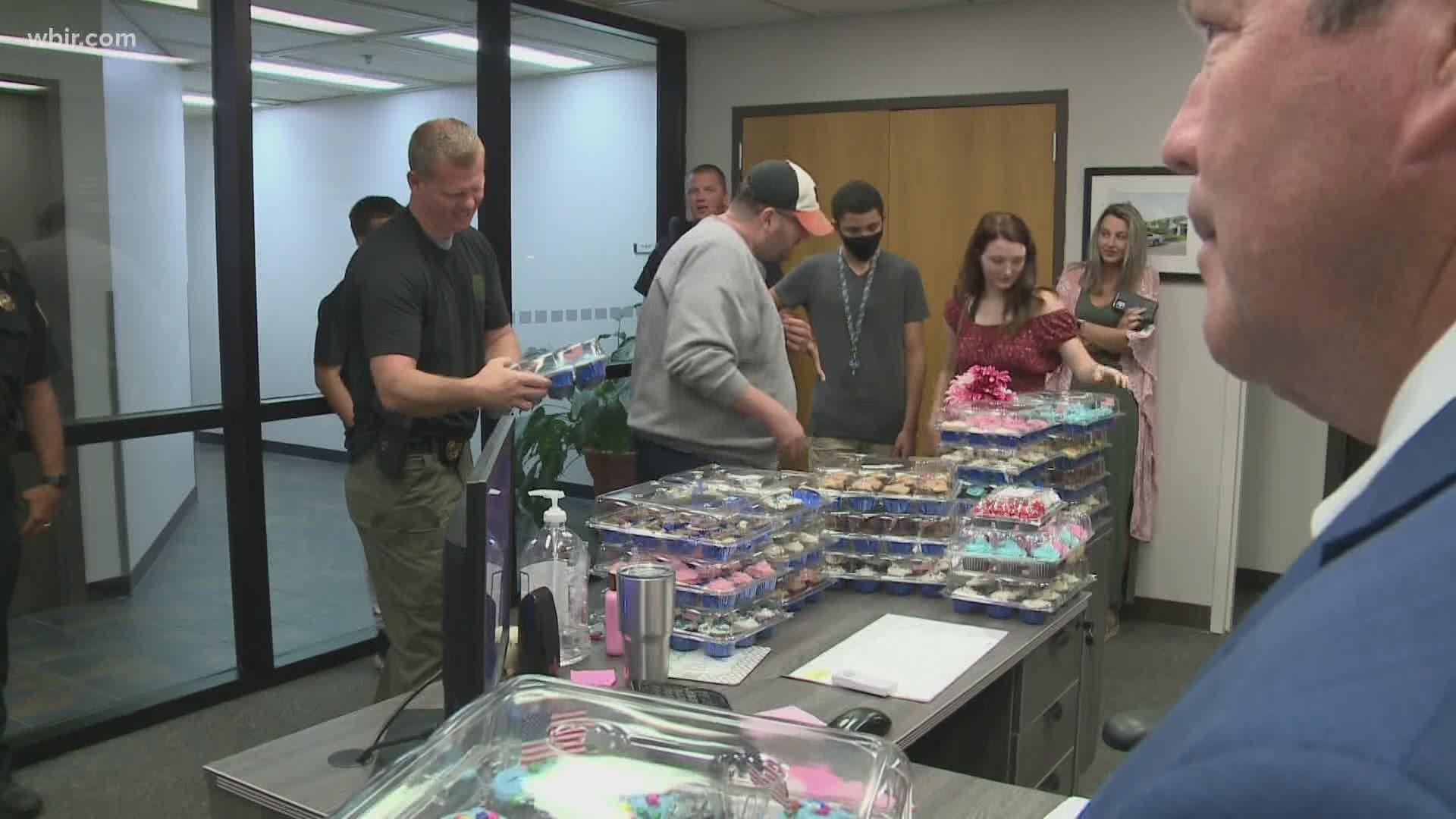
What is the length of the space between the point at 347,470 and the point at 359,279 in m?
0.50

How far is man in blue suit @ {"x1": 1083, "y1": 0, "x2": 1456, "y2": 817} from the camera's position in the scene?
303 millimetres

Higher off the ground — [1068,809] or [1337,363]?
[1337,363]

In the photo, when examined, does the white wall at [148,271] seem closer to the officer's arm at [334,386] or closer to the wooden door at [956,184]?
the officer's arm at [334,386]

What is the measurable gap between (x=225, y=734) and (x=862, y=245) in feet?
8.53

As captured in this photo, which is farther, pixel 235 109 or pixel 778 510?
pixel 235 109

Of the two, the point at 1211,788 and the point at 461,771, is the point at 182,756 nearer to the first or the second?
the point at 461,771

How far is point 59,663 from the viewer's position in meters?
3.59

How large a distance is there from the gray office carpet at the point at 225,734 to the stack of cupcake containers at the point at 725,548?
137cm

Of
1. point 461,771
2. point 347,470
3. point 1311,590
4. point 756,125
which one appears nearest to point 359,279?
point 347,470

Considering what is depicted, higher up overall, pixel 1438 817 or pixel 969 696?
pixel 1438 817

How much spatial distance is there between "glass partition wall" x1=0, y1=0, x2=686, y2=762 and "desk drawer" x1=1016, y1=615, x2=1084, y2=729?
1825 millimetres

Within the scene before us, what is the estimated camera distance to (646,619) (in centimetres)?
179

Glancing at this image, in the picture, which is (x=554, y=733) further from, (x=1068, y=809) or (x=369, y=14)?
(x=369, y=14)

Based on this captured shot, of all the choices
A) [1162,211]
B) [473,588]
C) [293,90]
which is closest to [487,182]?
[293,90]
